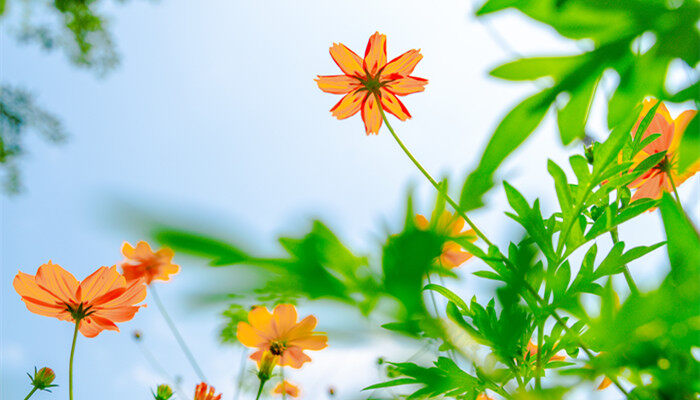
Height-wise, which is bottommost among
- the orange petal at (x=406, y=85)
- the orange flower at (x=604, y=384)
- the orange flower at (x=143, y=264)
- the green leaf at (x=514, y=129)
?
the orange flower at (x=604, y=384)

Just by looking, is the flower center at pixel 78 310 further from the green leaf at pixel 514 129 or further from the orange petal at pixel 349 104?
the green leaf at pixel 514 129

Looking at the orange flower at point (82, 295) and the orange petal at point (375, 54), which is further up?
the orange petal at point (375, 54)

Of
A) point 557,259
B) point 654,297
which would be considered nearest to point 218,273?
point 654,297

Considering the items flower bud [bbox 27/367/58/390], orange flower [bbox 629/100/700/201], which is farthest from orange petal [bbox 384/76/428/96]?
flower bud [bbox 27/367/58/390]

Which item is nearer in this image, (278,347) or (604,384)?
(604,384)

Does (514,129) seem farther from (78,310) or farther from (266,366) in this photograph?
(78,310)

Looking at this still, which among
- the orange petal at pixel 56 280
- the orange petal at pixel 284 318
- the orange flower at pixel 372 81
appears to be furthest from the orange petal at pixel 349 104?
the orange petal at pixel 56 280

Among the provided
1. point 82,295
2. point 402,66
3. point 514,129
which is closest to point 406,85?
point 402,66
